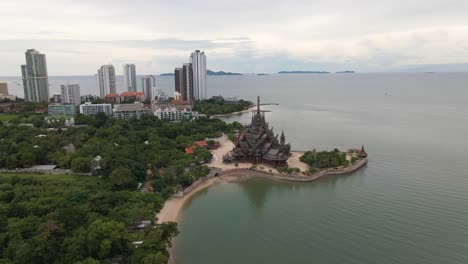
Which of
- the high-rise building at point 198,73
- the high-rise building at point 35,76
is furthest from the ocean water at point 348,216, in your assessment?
the high-rise building at point 35,76

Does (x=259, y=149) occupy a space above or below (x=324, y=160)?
above

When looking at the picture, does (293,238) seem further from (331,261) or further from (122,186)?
(122,186)

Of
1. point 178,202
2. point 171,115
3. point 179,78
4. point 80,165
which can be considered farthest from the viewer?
point 179,78

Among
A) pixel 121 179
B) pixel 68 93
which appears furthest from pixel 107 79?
pixel 121 179

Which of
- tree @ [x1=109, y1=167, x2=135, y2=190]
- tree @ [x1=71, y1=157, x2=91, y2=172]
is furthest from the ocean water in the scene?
tree @ [x1=71, y1=157, x2=91, y2=172]

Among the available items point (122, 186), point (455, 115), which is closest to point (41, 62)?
point (122, 186)

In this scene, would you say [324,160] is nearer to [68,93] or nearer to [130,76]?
[68,93]
